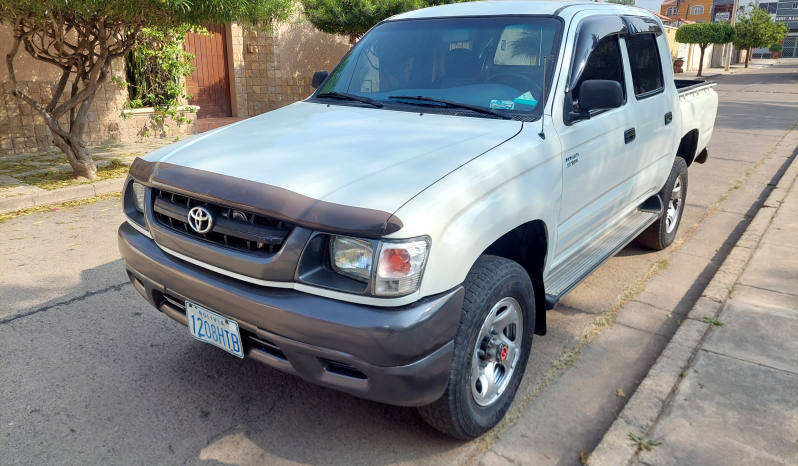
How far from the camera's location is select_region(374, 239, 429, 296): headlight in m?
2.22

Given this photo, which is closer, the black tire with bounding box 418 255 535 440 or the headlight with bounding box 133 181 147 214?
the black tire with bounding box 418 255 535 440

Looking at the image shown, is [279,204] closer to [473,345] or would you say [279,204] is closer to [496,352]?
[473,345]

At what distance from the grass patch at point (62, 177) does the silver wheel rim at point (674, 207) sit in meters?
6.82

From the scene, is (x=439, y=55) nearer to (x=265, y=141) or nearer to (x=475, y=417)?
(x=265, y=141)

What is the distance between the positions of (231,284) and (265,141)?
0.83 meters

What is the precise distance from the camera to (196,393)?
10.5 feet

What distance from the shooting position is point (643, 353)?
376 cm

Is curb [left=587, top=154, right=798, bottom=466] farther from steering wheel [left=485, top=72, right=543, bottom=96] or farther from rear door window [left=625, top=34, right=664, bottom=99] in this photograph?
steering wheel [left=485, top=72, right=543, bottom=96]

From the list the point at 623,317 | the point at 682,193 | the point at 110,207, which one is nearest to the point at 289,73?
the point at 110,207

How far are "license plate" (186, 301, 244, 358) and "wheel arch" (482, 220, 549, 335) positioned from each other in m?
1.26

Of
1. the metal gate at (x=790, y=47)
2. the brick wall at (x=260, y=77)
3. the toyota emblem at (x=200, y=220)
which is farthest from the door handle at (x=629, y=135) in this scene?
the metal gate at (x=790, y=47)

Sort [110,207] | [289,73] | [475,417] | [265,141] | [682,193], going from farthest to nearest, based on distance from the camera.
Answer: [289,73]
[110,207]
[682,193]
[265,141]
[475,417]

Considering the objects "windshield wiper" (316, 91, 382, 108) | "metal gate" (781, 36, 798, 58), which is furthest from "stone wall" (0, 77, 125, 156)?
"metal gate" (781, 36, 798, 58)

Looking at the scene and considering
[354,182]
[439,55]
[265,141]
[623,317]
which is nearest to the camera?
[354,182]
